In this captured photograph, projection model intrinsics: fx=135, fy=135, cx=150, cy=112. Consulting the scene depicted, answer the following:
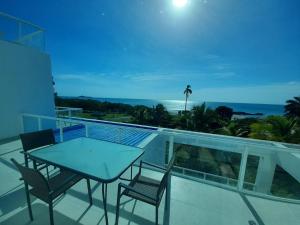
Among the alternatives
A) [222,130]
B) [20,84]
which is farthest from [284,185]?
[20,84]

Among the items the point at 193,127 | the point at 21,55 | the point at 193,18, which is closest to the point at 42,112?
the point at 21,55

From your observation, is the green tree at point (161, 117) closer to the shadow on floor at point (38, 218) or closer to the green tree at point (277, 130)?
the green tree at point (277, 130)

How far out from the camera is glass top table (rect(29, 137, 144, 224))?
4.40ft

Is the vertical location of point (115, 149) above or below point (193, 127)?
above

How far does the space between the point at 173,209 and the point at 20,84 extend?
5.79m

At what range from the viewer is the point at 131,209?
1808mm

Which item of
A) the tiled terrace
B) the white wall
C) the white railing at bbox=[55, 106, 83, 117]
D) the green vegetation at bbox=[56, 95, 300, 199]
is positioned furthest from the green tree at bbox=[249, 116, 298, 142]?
the white wall

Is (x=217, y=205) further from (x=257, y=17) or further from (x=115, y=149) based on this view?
(x=257, y=17)

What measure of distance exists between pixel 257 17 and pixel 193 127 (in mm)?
8388

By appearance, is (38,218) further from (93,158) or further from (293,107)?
(293,107)

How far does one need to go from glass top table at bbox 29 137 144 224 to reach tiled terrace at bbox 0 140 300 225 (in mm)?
401

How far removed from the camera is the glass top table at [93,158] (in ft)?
4.40

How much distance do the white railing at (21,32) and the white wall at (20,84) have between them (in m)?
0.25

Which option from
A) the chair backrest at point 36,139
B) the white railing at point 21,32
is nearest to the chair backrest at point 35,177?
the chair backrest at point 36,139
